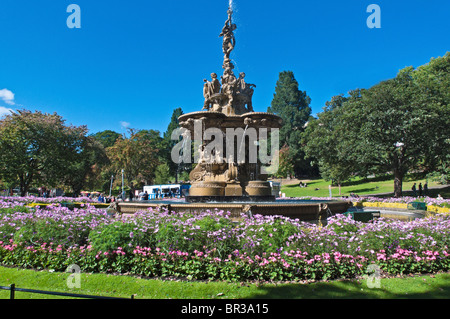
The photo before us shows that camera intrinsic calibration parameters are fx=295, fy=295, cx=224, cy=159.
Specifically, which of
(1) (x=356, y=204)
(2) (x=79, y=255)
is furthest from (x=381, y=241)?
(1) (x=356, y=204)

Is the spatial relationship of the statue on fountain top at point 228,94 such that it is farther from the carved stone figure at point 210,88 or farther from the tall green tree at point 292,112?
the tall green tree at point 292,112

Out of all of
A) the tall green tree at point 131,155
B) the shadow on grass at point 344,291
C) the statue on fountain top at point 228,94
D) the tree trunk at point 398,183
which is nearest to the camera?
the shadow on grass at point 344,291

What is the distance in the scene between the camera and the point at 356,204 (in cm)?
2128

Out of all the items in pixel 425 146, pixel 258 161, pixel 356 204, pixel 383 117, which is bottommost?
pixel 356 204

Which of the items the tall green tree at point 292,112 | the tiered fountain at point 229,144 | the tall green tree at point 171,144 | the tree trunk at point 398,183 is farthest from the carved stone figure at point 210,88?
the tall green tree at point 171,144

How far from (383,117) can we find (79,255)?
2723 cm

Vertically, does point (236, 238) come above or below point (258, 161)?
below

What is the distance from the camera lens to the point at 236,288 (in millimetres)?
5281

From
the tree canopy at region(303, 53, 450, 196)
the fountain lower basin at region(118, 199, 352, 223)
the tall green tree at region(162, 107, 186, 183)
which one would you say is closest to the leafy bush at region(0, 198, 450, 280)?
the fountain lower basin at region(118, 199, 352, 223)

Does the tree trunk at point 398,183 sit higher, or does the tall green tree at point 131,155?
the tall green tree at point 131,155

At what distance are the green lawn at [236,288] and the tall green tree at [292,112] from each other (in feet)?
204

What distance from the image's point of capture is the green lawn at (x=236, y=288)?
16.5 ft
